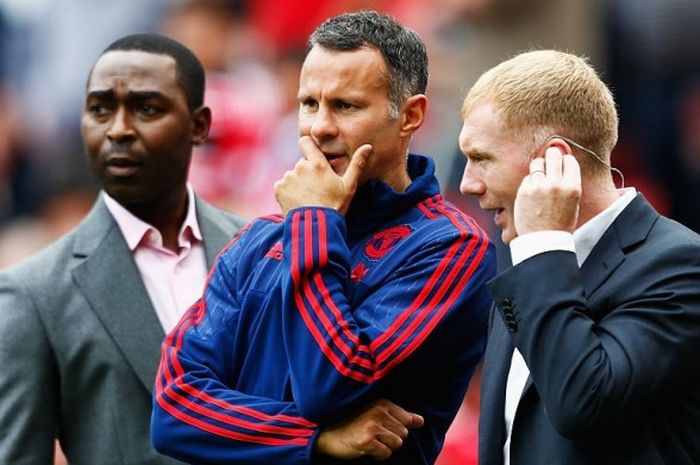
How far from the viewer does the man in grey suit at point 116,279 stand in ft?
14.2

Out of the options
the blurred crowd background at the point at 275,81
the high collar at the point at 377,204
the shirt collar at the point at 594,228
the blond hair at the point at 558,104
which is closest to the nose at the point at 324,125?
the high collar at the point at 377,204

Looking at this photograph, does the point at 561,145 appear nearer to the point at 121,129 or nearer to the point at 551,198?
the point at 551,198

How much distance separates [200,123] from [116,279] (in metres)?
0.59

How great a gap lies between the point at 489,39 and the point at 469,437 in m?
1.97

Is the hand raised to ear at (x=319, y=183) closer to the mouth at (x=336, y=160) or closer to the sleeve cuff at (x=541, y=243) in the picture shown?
the mouth at (x=336, y=160)

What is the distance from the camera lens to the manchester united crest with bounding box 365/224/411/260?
3.72 meters

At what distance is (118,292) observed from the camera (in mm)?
4527

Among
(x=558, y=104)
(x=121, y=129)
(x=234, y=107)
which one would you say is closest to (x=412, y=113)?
(x=558, y=104)

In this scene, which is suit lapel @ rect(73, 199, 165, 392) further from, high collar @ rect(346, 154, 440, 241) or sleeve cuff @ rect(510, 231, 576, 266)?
sleeve cuff @ rect(510, 231, 576, 266)

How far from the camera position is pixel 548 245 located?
3.38m

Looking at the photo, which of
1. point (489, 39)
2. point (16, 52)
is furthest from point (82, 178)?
point (489, 39)

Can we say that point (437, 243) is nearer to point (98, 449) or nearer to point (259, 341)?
point (259, 341)

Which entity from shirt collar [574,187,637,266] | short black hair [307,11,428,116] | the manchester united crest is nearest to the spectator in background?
short black hair [307,11,428,116]

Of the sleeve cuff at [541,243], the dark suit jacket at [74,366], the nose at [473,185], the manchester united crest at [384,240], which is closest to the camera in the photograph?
the sleeve cuff at [541,243]
